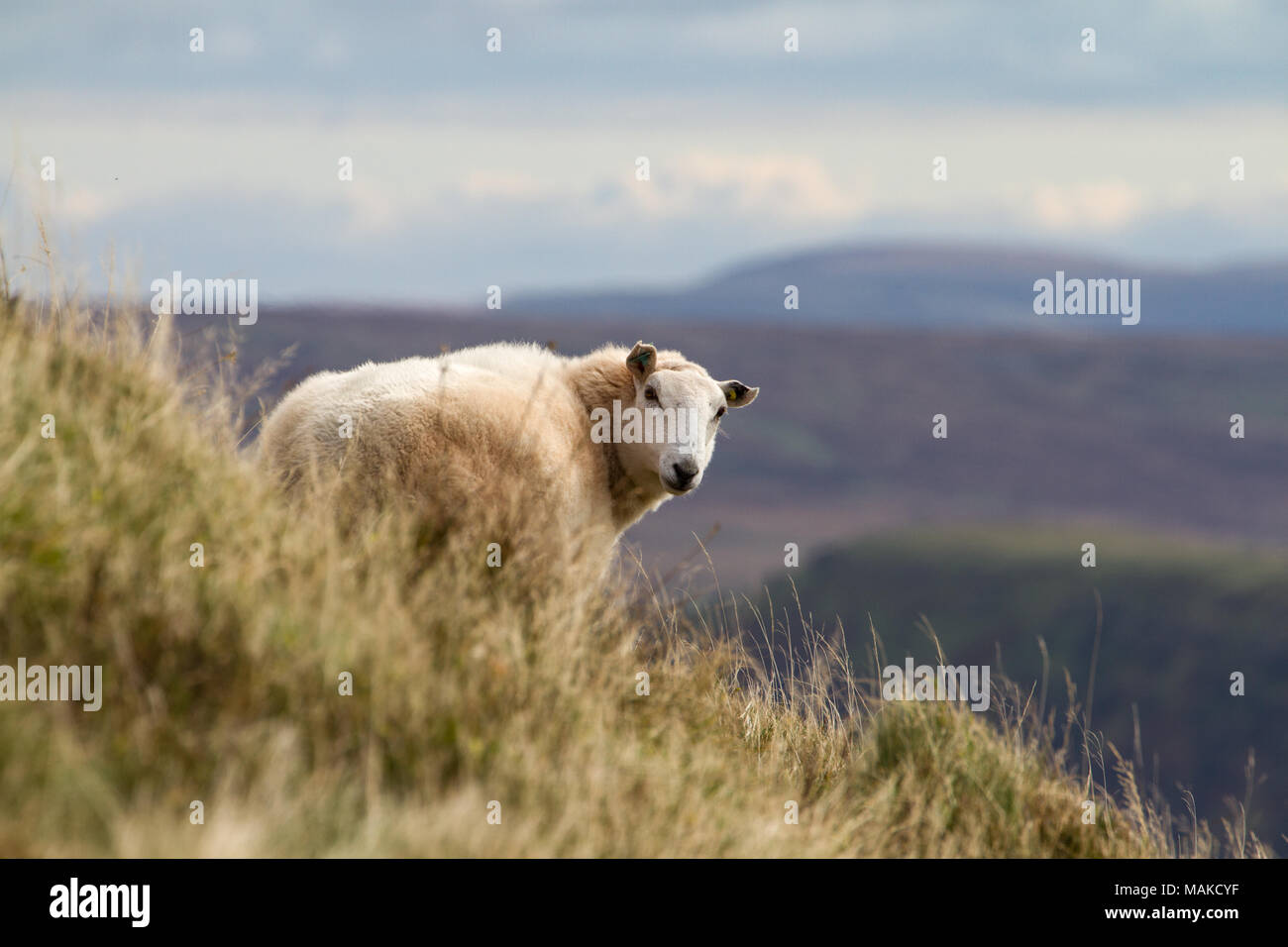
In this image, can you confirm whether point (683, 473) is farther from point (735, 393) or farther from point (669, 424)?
point (735, 393)

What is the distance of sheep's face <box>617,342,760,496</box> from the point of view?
9.77 metres

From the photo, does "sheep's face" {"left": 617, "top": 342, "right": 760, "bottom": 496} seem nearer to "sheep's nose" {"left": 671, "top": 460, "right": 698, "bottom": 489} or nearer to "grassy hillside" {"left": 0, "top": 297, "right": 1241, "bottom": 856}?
"sheep's nose" {"left": 671, "top": 460, "right": 698, "bottom": 489}

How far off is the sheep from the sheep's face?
1 centimetres

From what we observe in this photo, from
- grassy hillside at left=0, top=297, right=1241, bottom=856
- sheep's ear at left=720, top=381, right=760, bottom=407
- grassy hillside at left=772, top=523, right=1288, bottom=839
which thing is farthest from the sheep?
grassy hillside at left=772, top=523, right=1288, bottom=839

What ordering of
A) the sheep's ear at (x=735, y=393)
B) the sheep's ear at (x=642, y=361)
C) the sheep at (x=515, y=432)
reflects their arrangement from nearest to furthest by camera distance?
the sheep at (x=515, y=432)
the sheep's ear at (x=642, y=361)
the sheep's ear at (x=735, y=393)

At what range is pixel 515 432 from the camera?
9047 millimetres

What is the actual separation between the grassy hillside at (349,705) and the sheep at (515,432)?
0.70 metres

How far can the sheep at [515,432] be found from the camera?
8.61 metres

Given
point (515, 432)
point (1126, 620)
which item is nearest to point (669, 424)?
point (515, 432)

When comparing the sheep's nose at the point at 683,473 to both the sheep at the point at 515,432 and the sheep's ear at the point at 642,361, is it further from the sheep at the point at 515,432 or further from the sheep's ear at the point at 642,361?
the sheep's ear at the point at 642,361

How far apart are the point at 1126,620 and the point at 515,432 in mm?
169355

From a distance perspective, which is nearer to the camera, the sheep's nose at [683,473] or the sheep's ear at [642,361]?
the sheep's nose at [683,473]

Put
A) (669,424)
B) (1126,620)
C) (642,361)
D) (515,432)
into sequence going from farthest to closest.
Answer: (1126,620) < (642,361) < (669,424) < (515,432)

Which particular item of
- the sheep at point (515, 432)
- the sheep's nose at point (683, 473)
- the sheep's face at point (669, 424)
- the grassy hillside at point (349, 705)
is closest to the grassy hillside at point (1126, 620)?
the sheep's face at point (669, 424)
